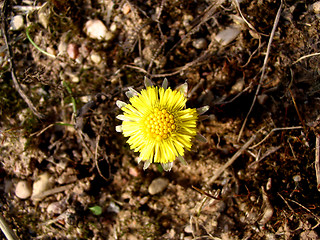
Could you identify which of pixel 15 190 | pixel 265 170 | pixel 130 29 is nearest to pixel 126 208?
pixel 15 190

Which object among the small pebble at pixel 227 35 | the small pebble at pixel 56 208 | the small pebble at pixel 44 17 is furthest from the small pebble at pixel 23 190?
the small pebble at pixel 227 35

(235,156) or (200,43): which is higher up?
(200,43)

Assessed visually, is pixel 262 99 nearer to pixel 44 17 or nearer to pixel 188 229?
pixel 188 229

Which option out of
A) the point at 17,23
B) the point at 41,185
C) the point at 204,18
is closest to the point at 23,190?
the point at 41,185

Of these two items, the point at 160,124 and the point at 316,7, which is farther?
the point at 316,7

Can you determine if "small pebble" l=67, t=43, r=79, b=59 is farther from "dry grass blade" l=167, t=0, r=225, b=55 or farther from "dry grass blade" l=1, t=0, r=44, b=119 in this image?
"dry grass blade" l=167, t=0, r=225, b=55

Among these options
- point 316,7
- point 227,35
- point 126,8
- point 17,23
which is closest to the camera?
point 316,7

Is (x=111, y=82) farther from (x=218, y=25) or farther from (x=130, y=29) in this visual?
(x=218, y=25)
